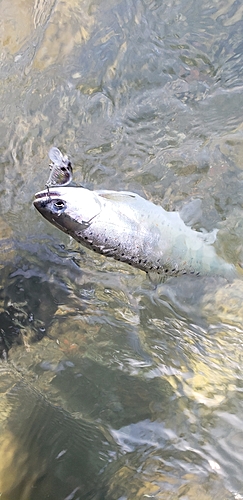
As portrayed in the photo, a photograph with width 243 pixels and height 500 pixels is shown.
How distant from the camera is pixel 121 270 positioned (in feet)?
11.8

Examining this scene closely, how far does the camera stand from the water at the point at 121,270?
10.1 ft

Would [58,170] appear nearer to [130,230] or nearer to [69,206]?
[69,206]

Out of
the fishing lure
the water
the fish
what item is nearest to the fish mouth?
the fish

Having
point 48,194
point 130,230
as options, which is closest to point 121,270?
point 130,230

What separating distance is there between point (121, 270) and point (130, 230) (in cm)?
123

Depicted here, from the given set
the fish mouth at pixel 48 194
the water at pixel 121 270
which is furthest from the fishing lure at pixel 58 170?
the water at pixel 121 270

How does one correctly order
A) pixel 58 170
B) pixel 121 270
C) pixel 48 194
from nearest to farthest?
pixel 48 194 < pixel 58 170 < pixel 121 270

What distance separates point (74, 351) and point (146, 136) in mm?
→ 2122

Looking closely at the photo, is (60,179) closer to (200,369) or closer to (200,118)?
(200,118)

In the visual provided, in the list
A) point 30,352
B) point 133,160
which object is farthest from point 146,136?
point 30,352

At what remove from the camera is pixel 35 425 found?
376 cm

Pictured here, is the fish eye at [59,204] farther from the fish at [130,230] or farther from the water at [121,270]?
the water at [121,270]

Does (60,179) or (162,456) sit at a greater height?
(60,179)

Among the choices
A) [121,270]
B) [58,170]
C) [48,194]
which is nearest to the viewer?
[48,194]
